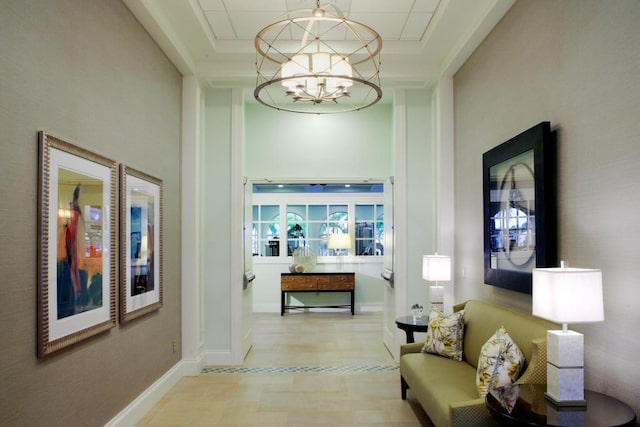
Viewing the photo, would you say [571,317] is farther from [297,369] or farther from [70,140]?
[297,369]

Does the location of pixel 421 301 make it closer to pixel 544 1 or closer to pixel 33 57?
pixel 544 1

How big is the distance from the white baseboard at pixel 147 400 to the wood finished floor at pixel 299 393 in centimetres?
6

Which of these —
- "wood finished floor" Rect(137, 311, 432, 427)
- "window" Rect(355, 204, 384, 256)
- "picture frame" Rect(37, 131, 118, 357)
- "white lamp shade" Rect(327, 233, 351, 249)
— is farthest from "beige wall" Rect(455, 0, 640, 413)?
"window" Rect(355, 204, 384, 256)

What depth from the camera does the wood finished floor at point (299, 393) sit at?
3.77 m

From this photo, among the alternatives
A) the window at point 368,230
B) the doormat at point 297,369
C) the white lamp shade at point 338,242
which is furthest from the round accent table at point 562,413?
the window at point 368,230

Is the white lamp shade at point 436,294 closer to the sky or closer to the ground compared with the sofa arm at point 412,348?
closer to the sky

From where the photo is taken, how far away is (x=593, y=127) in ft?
8.20

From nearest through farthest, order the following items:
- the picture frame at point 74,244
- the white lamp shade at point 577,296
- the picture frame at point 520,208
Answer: the white lamp shade at point 577,296
the picture frame at point 74,244
the picture frame at point 520,208

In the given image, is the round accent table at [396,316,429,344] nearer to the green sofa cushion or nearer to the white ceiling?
the green sofa cushion

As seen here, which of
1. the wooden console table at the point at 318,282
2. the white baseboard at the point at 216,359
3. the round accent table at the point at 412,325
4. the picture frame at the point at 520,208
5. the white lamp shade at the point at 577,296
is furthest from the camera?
the wooden console table at the point at 318,282

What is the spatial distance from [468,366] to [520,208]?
4.10ft

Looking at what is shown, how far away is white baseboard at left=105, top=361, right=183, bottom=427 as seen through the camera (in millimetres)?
3401

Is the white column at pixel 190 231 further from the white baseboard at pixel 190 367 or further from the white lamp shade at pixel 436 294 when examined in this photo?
the white lamp shade at pixel 436 294

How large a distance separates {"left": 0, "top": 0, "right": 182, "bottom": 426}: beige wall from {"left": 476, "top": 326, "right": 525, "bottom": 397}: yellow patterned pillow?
7.68 feet
